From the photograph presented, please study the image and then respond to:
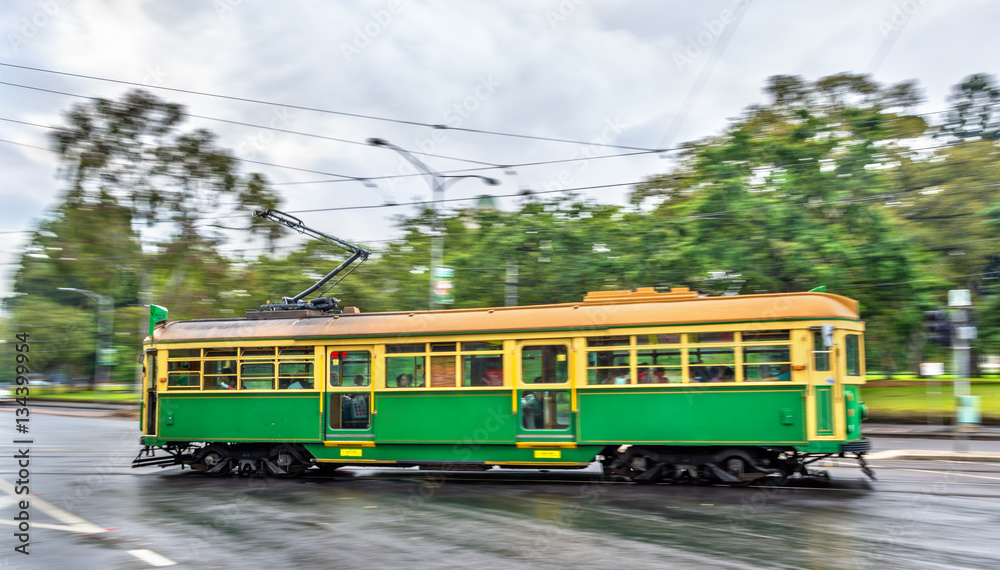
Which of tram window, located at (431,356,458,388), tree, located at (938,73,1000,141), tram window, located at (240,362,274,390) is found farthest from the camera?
tree, located at (938,73,1000,141)

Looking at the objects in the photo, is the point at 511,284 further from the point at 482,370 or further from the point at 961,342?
the point at 482,370

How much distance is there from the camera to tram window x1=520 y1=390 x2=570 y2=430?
1196 centimetres

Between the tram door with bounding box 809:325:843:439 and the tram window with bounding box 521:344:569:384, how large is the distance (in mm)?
3546

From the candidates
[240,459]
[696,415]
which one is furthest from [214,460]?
[696,415]

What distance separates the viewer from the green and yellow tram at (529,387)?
36.1 feet

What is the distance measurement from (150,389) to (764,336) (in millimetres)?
10866

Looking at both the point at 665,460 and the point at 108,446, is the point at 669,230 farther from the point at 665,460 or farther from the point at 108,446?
the point at 108,446

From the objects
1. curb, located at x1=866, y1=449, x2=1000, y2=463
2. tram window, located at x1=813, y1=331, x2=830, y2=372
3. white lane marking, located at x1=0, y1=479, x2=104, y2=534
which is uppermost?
tram window, located at x1=813, y1=331, x2=830, y2=372

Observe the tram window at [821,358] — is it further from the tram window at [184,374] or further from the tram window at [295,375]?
the tram window at [184,374]

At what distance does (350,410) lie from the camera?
13078 mm

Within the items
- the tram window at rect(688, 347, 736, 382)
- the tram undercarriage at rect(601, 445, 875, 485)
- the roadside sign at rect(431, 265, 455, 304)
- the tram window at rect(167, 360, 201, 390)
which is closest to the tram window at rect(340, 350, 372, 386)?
the tram window at rect(167, 360, 201, 390)

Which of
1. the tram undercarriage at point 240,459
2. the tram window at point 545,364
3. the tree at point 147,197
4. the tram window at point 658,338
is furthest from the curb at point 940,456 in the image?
the tree at point 147,197

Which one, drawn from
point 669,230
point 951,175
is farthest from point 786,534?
point 951,175

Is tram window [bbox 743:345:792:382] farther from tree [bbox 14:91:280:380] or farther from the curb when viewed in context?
tree [bbox 14:91:280:380]
